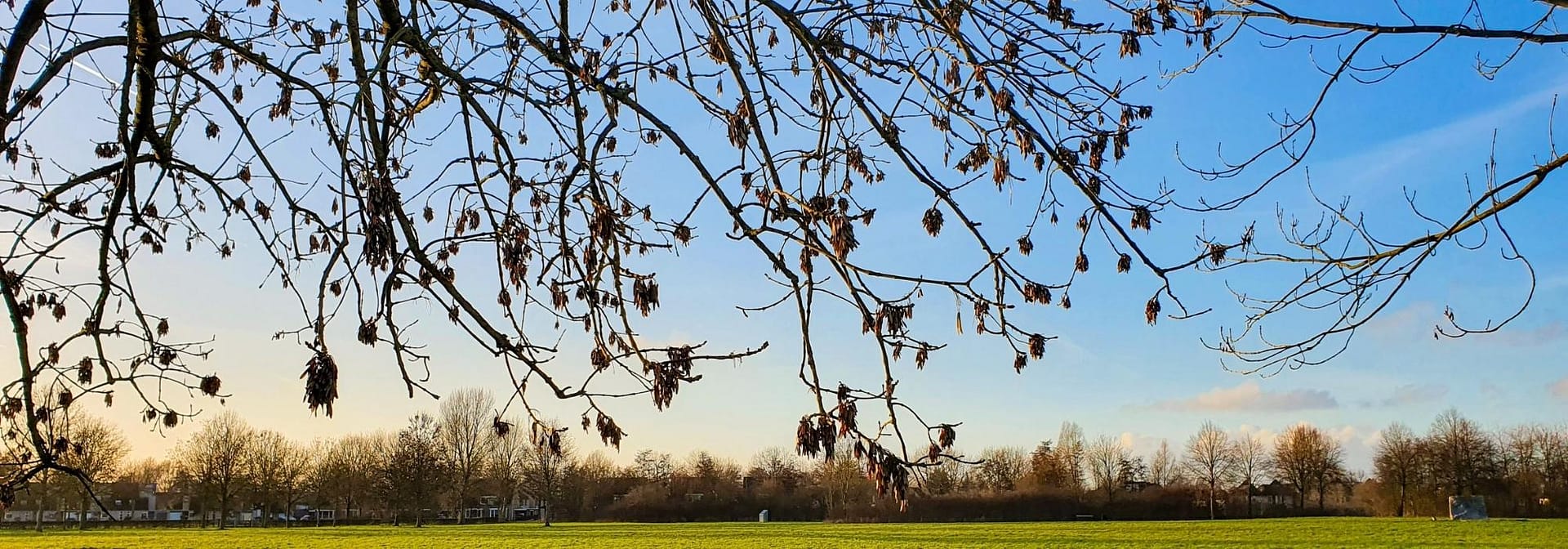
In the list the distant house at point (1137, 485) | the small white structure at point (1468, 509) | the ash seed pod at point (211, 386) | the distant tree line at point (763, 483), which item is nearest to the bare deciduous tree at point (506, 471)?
the distant tree line at point (763, 483)

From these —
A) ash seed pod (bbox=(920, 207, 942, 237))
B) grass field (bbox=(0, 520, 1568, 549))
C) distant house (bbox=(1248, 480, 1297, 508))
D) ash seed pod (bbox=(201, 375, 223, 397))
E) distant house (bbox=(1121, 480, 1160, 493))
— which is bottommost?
distant house (bbox=(1248, 480, 1297, 508))

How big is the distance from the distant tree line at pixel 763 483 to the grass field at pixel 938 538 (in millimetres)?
5184

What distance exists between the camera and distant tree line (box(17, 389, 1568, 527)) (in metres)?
45.1

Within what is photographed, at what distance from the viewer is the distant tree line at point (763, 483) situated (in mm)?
45125

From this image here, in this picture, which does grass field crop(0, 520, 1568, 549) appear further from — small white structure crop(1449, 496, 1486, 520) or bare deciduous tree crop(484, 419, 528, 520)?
bare deciduous tree crop(484, 419, 528, 520)

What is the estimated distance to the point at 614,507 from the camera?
53969 mm

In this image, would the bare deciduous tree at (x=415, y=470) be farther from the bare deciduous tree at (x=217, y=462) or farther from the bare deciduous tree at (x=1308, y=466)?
the bare deciduous tree at (x=1308, y=466)

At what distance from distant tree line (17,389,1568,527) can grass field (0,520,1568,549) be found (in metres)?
5.18

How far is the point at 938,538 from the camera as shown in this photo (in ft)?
101

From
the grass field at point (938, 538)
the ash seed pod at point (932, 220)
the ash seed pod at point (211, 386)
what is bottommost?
the grass field at point (938, 538)

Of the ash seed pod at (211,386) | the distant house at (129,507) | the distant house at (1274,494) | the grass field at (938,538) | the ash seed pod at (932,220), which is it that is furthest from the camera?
the distant house at (1274,494)

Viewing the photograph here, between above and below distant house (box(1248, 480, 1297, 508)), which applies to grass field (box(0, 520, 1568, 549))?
above

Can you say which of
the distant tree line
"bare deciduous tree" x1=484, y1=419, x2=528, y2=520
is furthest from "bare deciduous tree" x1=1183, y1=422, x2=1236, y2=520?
"bare deciduous tree" x1=484, y1=419, x2=528, y2=520

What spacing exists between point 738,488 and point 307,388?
175 feet
